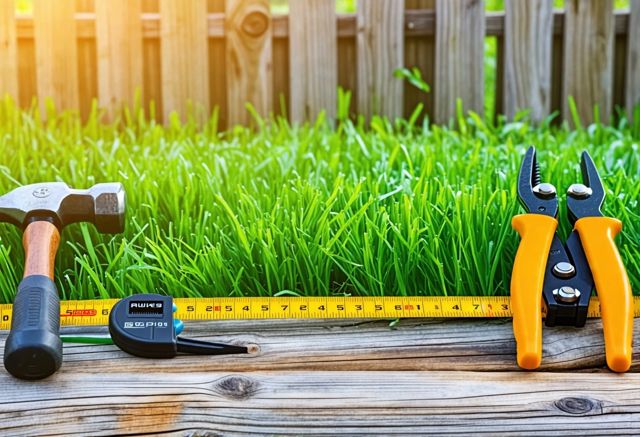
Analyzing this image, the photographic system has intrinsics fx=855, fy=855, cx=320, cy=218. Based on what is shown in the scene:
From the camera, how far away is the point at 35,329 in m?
1.85

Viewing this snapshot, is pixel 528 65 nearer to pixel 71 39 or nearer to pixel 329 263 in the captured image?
pixel 71 39

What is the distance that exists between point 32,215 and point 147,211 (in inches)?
20.5

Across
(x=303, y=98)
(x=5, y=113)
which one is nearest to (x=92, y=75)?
→ (x=5, y=113)

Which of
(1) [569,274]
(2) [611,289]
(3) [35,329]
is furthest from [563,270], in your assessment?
(3) [35,329]

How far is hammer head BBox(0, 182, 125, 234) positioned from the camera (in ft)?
7.45

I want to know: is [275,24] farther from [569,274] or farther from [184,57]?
[569,274]

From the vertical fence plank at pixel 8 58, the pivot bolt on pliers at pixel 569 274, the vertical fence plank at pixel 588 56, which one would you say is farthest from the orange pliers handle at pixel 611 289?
the vertical fence plank at pixel 8 58

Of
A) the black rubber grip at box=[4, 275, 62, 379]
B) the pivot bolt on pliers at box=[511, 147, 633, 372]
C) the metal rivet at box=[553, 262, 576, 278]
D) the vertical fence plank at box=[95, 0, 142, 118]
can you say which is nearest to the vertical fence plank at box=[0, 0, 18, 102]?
the vertical fence plank at box=[95, 0, 142, 118]

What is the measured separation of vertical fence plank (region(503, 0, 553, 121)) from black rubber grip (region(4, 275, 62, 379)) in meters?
3.54

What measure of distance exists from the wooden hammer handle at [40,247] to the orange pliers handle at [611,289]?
4.36 ft

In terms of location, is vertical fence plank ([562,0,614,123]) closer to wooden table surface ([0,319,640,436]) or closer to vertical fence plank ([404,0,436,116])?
vertical fence plank ([404,0,436,116])

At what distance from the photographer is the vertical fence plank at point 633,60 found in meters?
4.88

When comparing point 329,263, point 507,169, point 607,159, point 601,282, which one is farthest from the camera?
point 607,159

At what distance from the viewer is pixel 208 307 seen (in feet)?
7.22
